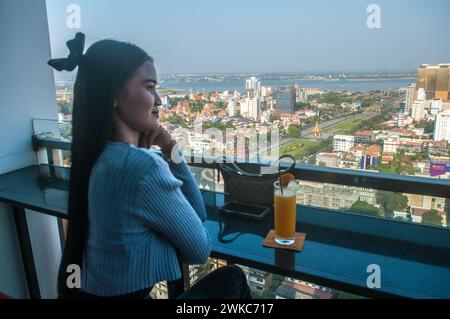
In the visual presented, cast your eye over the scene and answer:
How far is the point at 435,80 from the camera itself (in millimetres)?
1146

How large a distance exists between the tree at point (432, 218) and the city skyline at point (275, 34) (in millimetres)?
516

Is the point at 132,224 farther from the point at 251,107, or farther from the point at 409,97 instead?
the point at 409,97

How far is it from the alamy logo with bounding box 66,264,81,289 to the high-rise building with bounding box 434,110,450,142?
117 centimetres

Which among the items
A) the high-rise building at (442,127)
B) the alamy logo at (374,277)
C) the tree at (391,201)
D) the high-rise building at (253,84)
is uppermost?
the high-rise building at (253,84)

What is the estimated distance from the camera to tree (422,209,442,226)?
128cm

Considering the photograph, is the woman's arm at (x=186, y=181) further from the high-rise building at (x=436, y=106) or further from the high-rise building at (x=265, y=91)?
the high-rise building at (x=436, y=106)

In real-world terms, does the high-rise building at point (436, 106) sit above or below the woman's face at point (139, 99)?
below

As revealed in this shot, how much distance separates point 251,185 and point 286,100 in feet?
1.22

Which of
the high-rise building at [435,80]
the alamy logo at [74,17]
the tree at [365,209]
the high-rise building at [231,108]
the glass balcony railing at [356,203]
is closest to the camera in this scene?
the high-rise building at [435,80]

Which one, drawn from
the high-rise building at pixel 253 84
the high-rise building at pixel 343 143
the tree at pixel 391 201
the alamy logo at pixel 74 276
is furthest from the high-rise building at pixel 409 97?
the alamy logo at pixel 74 276

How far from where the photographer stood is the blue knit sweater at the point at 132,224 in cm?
85

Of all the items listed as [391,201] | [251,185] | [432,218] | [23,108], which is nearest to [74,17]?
[23,108]

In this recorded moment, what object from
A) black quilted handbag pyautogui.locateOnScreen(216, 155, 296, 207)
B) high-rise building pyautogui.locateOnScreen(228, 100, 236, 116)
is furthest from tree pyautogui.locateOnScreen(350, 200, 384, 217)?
high-rise building pyautogui.locateOnScreen(228, 100, 236, 116)

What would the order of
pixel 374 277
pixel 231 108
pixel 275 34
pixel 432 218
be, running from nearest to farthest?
pixel 374 277 → pixel 432 218 → pixel 275 34 → pixel 231 108
